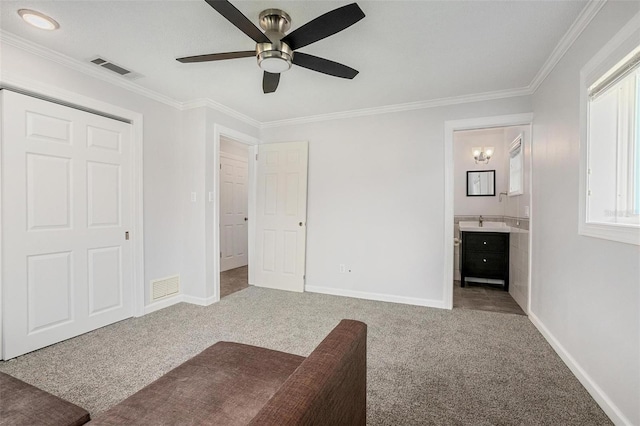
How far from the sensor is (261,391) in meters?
1.20

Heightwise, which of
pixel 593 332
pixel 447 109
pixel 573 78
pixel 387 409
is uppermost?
pixel 447 109

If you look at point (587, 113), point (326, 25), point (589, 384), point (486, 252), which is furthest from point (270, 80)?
point (486, 252)

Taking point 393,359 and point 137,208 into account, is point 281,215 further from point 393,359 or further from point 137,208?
point 393,359

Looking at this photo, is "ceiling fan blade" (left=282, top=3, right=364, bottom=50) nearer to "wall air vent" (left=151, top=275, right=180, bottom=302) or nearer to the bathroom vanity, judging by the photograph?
"wall air vent" (left=151, top=275, right=180, bottom=302)

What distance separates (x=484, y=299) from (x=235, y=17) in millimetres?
4121

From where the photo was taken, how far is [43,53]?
240 cm

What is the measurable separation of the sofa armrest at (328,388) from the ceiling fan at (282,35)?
5.23ft

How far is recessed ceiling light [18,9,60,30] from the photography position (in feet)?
6.41

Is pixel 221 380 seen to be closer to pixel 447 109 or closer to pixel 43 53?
pixel 43 53

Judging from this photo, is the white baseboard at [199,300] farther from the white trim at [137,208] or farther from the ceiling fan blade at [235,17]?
the ceiling fan blade at [235,17]

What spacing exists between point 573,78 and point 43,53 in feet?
13.7

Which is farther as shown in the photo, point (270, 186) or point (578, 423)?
point (270, 186)

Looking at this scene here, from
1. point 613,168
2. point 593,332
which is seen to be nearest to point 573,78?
point 613,168

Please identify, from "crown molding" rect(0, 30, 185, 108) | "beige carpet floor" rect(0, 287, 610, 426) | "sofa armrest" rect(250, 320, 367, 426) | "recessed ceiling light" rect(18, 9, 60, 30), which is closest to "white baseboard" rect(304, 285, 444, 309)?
"beige carpet floor" rect(0, 287, 610, 426)
